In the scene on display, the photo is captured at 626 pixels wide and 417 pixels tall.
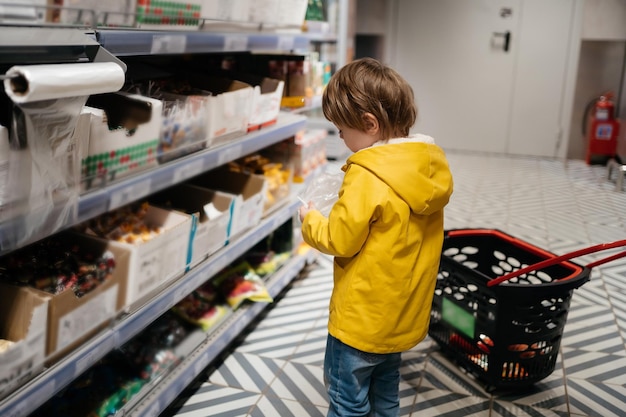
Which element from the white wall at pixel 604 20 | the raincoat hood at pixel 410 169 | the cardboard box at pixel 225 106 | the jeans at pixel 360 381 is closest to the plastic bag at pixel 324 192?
the raincoat hood at pixel 410 169

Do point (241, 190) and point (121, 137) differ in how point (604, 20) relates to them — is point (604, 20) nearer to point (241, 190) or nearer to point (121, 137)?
point (241, 190)

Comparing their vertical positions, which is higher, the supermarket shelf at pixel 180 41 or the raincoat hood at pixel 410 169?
the supermarket shelf at pixel 180 41

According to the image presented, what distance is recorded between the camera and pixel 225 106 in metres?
2.38

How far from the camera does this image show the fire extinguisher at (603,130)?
6.35 metres

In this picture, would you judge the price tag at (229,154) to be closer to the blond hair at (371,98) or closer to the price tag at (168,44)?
the price tag at (168,44)

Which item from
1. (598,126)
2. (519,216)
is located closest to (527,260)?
(519,216)

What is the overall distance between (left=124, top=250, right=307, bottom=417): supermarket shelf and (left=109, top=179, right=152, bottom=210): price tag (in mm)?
713

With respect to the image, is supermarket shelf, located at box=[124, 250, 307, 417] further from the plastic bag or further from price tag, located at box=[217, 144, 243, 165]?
the plastic bag

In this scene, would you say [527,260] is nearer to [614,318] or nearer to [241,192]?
[614,318]

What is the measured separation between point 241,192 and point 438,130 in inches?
200

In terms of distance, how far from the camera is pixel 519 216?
4762 millimetres

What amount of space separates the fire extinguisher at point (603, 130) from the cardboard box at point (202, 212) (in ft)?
17.2

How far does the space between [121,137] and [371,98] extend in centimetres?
76

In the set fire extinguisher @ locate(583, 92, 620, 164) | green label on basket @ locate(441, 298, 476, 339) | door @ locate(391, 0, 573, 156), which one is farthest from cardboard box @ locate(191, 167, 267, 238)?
door @ locate(391, 0, 573, 156)
